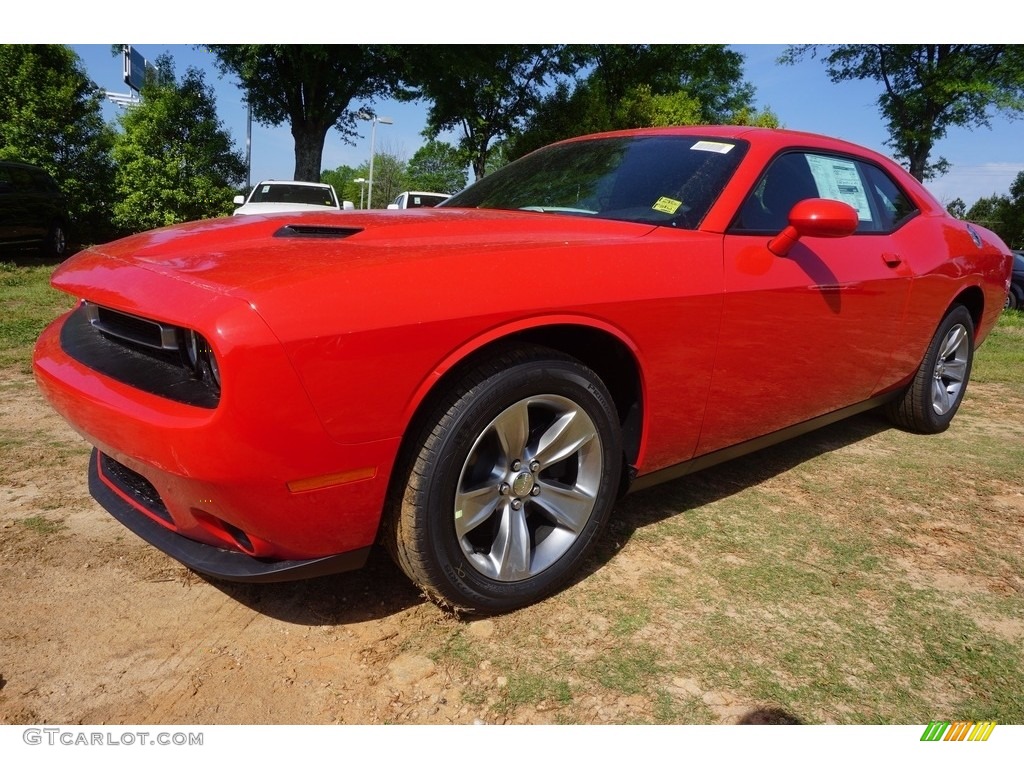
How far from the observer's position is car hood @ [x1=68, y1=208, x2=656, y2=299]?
1.67m

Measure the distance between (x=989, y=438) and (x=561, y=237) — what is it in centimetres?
335

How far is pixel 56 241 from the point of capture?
11.4 meters

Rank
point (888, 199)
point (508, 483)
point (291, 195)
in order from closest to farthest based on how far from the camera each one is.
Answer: point (508, 483) < point (888, 199) < point (291, 195)

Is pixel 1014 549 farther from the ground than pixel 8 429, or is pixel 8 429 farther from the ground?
pixel 1014 549

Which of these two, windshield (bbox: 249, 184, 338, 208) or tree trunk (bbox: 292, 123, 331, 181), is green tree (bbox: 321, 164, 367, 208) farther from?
windshield (bbox: 249, 184, 338, 208)

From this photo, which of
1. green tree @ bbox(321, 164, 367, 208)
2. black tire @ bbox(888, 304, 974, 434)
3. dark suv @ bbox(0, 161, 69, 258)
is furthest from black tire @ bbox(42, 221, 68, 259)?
green tree @ bbox(321, 164, 367, 208)

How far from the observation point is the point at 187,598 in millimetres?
2088

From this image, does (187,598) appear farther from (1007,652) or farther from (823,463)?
(823,463)

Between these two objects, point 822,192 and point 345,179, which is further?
point 345,179

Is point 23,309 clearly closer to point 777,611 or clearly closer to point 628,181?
point 628,181

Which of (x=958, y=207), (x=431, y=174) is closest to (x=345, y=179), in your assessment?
(x=431, y=174)

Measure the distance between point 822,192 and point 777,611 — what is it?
5.93 ft

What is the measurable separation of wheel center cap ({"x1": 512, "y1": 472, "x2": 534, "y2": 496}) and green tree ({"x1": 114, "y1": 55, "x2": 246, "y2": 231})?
15.0 meters

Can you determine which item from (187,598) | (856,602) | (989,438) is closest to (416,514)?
(187,598)
